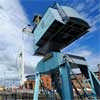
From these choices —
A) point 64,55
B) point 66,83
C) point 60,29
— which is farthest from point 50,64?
point 60,29

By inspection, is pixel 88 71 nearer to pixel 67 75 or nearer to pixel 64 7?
pixel 67 75

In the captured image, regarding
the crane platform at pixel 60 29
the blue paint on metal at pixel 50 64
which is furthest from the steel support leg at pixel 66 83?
the crane platform at pixel 60 29

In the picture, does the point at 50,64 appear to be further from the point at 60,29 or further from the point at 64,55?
the point at 60,29

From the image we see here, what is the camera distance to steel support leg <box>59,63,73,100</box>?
27.3ft

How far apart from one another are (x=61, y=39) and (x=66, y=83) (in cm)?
477

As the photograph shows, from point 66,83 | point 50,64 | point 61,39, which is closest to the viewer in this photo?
point 66,83

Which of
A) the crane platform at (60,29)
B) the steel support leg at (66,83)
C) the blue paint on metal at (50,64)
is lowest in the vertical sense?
the steel support leg at (66,83)

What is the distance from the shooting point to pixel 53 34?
415 inches

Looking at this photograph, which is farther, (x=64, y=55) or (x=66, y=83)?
(x=64, y=55)

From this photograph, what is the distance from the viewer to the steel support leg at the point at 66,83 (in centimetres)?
832

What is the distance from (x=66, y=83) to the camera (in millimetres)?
8648

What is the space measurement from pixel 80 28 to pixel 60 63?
12.1 ft

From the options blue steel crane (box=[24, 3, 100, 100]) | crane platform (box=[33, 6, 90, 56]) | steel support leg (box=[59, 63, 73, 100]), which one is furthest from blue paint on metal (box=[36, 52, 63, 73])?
crane platform (box=[33, 6, 90, 56])

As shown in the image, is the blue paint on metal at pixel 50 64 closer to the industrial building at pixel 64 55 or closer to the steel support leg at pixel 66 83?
the industrial building at pixel 64 55
